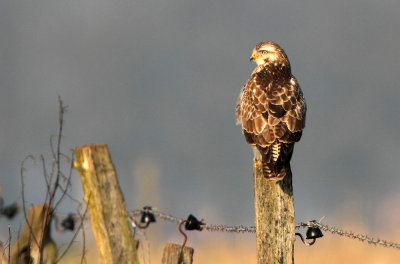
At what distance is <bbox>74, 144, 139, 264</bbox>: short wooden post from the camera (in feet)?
15.0

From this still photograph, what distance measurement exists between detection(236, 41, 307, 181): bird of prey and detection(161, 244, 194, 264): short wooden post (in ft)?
6.12

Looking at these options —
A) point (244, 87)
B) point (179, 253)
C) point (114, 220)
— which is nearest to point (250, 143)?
point (244, 87)

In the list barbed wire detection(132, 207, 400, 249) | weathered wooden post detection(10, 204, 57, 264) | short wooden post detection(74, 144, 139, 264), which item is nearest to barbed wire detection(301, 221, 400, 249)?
barbed wire detection(132, 207, 400, 249)

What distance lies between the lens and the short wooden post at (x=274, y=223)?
19.4ft

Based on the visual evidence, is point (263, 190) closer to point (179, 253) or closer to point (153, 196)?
point (179, 253)

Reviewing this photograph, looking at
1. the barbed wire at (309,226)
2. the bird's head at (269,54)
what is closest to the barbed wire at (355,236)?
the barbed wire at (309,226)

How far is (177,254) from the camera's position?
5035mm

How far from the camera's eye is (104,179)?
464 centimetres

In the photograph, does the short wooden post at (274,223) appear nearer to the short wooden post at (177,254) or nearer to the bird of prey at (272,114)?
the bird of prey at (272,114)

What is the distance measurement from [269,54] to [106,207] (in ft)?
20.8

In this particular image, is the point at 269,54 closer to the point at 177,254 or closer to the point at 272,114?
the point at 272,114

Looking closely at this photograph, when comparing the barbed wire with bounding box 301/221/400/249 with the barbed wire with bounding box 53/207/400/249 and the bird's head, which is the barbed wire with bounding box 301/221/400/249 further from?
the bird's head

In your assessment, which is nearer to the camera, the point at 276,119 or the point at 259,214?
the point at 259,214

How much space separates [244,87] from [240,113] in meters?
0.57
